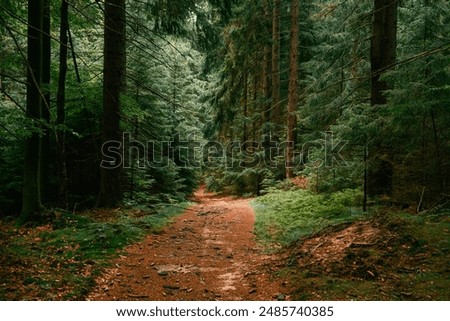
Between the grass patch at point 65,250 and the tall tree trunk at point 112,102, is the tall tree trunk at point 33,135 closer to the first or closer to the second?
the grass patch at point 65,250

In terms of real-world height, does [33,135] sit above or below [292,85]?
below

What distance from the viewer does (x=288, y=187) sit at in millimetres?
16844

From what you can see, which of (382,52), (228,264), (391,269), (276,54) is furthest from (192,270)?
(276,54)

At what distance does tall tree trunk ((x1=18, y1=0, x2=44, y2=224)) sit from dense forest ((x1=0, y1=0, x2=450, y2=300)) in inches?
1.2

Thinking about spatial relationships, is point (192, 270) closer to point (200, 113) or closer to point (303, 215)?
point (200, 113)

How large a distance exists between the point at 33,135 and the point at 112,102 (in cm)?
285

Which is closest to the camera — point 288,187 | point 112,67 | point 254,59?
point 112,67

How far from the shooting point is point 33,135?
848 centimetres

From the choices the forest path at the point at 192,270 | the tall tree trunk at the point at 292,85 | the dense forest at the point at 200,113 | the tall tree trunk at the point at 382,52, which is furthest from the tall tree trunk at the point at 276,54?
the forest path at the point at 192,270

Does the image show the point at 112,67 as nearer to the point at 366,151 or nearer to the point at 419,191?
the point at 366,151

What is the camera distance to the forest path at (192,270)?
5.06m

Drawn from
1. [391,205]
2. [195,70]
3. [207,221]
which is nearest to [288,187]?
[207,221]

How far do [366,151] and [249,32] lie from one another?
13322 millimetres

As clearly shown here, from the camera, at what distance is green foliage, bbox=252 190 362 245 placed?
8.46 metres
